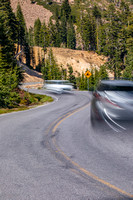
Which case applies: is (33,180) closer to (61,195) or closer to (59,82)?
(61,195)

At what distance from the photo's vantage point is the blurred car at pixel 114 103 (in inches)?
324

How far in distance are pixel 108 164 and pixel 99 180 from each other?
3.47ft

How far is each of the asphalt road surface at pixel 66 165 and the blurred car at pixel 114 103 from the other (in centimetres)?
60

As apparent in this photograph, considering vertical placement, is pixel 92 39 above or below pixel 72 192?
above

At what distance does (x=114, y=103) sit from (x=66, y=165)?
12.0 feet

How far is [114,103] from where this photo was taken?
8.54 metres

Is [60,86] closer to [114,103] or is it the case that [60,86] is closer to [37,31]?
[114,103]

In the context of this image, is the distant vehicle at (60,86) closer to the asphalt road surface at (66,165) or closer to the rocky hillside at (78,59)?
the asphalt road surface at (66,165)

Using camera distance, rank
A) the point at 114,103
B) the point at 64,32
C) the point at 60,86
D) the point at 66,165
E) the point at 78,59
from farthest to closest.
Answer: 1. the point at 64,32
2. the point at 78,59
3. the point at 60,86
4. the point at 114,103
5. the point at 66,165

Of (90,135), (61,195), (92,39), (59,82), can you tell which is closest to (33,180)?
(61,195)

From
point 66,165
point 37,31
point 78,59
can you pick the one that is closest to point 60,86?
point 66,165

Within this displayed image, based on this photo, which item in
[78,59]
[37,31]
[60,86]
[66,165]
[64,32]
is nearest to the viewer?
[66,165]

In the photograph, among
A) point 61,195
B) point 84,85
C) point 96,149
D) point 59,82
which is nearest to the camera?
point 61,195

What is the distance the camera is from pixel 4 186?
446 cm
